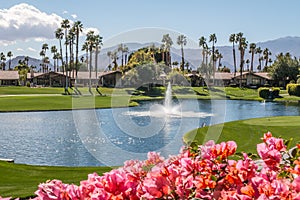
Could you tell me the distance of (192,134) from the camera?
1731 centimetres

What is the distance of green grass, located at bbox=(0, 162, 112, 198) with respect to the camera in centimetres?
774

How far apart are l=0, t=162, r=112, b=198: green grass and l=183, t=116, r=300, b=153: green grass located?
17.8ft

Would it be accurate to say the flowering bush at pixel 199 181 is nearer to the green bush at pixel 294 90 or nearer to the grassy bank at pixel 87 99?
the grassy bank at pixel 87 99

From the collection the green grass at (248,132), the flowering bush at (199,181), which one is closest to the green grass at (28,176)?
the green grass at (248,132)

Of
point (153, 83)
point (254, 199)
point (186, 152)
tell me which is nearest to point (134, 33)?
point (186, 152)

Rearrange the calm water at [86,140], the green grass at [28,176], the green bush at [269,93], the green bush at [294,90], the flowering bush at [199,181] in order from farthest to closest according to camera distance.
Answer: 1. the green bush at [294,90]
2. the green bush at [269,93]
3. the calm water at [86,140]
4. the green grass at [28,176]
5. the flowering bush at [199,181]

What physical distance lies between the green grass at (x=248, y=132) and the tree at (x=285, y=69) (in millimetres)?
53028

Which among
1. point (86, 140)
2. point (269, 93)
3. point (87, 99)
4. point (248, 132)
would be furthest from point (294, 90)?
point (86, 140)

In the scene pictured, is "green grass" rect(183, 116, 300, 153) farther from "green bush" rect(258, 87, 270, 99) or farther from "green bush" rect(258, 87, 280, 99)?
"green bush" rect(258, 87, 270, 99)

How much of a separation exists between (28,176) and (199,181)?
8941 millimetres

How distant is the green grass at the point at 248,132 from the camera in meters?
15.0

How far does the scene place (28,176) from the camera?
387 inches

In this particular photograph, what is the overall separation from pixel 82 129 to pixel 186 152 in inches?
760

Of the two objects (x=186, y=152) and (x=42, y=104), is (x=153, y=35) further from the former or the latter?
(x=42, y=104)
